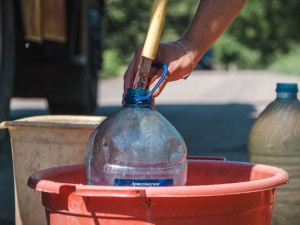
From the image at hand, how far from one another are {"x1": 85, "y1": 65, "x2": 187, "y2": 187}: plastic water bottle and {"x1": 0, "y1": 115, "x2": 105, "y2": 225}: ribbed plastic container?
1.17 metres

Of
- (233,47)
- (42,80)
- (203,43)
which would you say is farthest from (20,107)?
(233,47)

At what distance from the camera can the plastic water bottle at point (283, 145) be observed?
4.21 metres

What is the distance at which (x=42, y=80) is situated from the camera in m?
9.27

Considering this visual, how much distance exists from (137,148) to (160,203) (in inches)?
9.8

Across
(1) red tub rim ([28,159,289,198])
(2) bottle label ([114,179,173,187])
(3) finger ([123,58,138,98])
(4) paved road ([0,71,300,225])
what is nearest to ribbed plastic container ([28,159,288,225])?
(1) red tub rim ([28,159,289,198])

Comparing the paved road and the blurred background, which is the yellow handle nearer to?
the paved road

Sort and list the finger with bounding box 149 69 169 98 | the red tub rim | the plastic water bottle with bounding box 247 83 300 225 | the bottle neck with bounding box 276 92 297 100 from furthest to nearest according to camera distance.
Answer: the bottle neck with bounding box 276 92 297 100, the plastic water bottle with bounding box 247 83 300 225, the finger with bounding box 149 69 169 98, the red tub rim

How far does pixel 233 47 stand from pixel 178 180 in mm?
59037

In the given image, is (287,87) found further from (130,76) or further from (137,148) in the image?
(137,148)

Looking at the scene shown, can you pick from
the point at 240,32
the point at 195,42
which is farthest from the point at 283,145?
the point at 240,32

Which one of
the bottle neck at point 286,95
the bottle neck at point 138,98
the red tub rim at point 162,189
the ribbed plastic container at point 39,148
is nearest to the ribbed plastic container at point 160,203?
the red tub rim at point 162,189

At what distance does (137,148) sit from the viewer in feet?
8.43

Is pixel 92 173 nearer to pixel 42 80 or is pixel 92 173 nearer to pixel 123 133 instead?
pixel 123 133

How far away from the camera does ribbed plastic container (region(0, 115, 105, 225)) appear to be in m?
3.88
